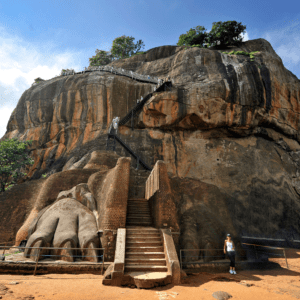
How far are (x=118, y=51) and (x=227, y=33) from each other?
1928 centimetres

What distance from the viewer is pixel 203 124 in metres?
23.4

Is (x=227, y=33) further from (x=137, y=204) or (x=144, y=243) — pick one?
(x=144, y=243)

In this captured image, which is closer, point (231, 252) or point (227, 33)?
point (231, 252)

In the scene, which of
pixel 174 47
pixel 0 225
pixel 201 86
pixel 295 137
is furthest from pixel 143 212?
pixel 174 47

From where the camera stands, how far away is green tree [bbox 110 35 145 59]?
4191 cm

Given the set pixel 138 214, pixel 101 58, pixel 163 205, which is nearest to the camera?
pixel 163 205

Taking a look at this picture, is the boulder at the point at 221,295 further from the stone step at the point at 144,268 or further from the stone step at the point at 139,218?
the stone step at the point at 139,218

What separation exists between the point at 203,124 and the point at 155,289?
19.2 m

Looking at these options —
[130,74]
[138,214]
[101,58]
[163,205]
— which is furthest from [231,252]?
[101,58]

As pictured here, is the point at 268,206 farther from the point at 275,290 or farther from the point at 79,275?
the point at 79,275

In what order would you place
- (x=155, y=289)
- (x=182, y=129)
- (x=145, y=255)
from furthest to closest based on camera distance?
(x=182, y=129)
(x=145, y=255)
(x=155, y=289)

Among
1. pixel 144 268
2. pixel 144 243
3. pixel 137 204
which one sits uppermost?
pixel 137 204

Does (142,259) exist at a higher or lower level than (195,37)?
lower

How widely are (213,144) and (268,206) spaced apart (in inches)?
291
